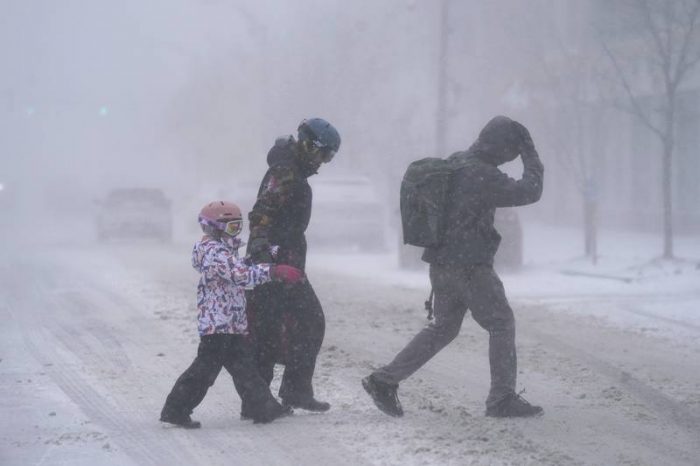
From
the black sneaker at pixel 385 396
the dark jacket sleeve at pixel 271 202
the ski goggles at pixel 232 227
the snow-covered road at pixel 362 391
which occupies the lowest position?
the snow-covered road at pixel 362 391

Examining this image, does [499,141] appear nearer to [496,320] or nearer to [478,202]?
[478,202]

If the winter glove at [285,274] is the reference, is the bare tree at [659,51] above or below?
above

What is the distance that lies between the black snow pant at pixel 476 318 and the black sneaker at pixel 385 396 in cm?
4

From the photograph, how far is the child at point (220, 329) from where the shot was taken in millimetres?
→ 5707

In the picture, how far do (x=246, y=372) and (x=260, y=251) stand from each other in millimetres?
744

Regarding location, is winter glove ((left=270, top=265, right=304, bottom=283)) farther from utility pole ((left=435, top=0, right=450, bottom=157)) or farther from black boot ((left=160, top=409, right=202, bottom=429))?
utility pole ((left=435, top=0, right=450, bottom=157))

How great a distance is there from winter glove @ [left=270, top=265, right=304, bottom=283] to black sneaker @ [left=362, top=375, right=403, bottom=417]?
94cm

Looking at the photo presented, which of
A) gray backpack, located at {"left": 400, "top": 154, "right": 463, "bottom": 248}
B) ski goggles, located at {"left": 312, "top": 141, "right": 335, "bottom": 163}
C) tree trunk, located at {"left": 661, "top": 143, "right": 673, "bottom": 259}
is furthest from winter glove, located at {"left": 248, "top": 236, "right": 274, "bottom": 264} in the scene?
tree trunk, located at {"left": 661, "top": 143, "right": 673, "bottom": 259}

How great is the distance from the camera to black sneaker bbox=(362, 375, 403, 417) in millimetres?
5984

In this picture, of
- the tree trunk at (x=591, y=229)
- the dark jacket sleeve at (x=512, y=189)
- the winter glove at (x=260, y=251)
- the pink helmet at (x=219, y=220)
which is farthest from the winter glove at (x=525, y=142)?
the tree trunk at (x=591, y=229)

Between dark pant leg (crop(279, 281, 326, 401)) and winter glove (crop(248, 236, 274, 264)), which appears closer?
winter glove (crop(248, 236, 274, 264))

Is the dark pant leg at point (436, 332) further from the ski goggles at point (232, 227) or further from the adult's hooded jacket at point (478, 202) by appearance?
the ski goggles at point (232, 227)

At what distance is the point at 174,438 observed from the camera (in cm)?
568

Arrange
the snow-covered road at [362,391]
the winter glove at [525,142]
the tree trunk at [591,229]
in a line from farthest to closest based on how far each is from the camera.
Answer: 1. the tree trunk at [591,229]
2. the winter glove at [525,142]
3. the snow-covered road at [362,391]
